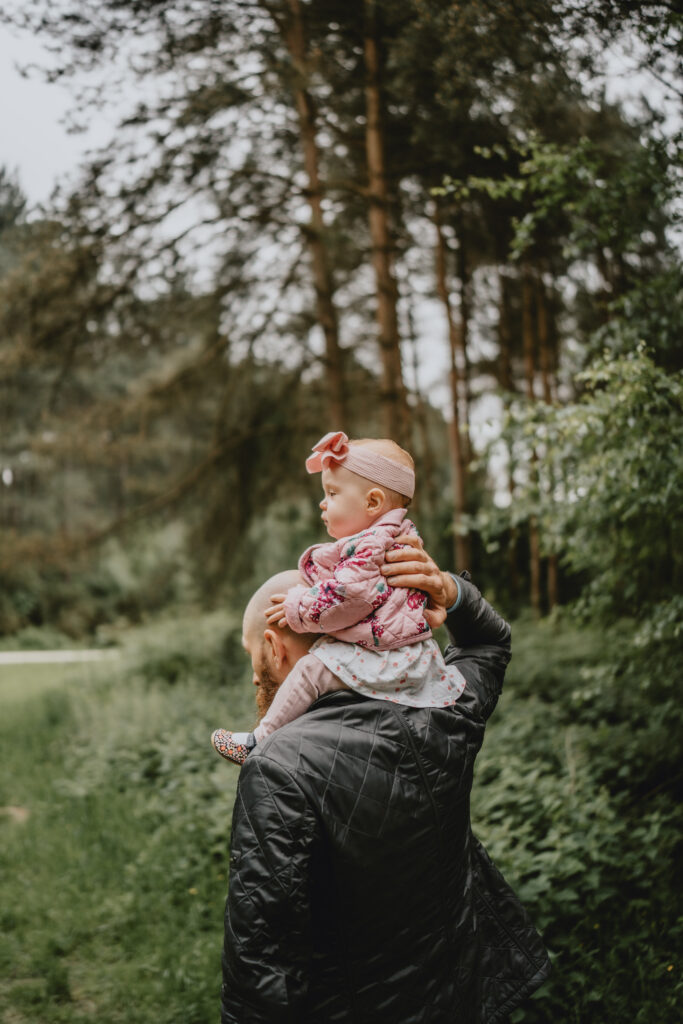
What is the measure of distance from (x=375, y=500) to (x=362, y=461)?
0.35 feet

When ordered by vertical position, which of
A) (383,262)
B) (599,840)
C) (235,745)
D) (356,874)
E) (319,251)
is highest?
(319,251)

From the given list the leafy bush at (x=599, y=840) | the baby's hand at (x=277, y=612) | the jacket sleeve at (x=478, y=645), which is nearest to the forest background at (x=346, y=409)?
the leafy bush at (x=599, y=840)

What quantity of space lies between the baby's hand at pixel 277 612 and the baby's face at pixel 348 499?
22 centimetres

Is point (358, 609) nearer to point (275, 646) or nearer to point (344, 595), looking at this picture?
point (344, 595)

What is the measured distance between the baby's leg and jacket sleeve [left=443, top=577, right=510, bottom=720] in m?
0.43

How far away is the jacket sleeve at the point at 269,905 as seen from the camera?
162cm

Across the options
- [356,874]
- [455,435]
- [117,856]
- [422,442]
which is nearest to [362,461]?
[356,874]

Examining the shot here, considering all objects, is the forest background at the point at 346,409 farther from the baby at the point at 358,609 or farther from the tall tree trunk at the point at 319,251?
the baby at the point at 358,609

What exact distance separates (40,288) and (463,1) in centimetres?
525

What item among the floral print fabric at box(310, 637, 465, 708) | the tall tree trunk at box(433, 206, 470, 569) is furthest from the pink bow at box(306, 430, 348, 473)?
the tall tree trunk at box(433, 206, 470, 569)

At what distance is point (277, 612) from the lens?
1.95 meters

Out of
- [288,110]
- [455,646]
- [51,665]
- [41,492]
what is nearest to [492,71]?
[455,646]

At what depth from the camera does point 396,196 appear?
32.3 ft

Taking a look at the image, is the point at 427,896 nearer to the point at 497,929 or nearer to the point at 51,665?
the point at 497,929
